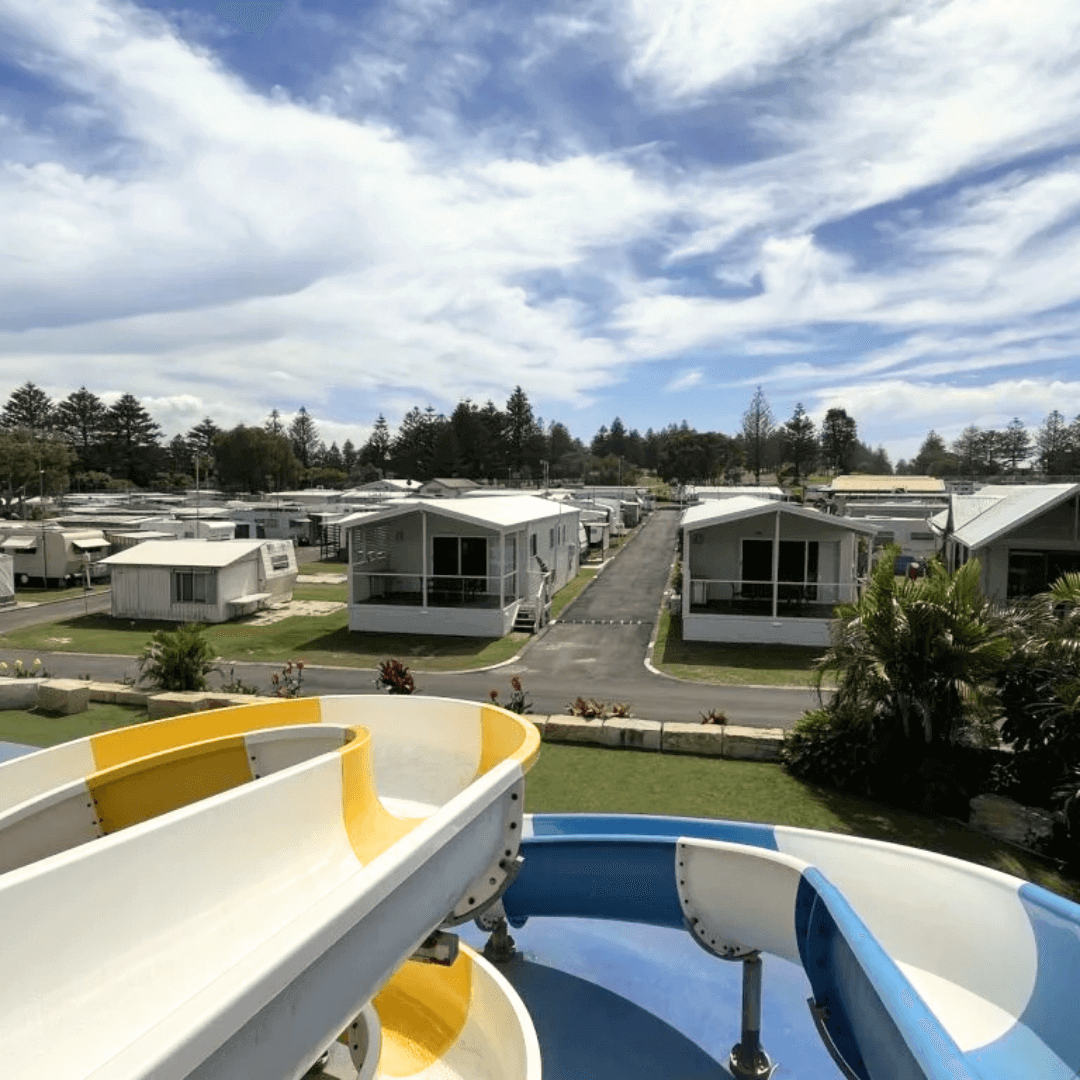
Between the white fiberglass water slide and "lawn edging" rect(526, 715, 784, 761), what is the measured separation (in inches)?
263

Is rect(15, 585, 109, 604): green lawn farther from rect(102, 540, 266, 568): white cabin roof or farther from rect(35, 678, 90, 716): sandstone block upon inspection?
rect(35, 678, 90, 716): sandstone block

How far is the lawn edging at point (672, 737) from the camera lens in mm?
12125

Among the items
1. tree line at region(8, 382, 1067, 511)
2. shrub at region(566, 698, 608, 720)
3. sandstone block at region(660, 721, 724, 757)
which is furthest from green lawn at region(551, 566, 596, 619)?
tree line at region(8, 382, 1067, 511)

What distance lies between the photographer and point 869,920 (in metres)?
6.22

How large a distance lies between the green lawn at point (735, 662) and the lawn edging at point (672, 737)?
5439 millimetres

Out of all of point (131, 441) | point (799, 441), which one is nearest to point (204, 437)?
point (131, 441)

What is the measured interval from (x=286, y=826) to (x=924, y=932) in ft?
15.1

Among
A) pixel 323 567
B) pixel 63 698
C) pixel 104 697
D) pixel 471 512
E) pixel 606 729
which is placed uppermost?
pixel 471 512

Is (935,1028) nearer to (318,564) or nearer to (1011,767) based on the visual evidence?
(1011,767)

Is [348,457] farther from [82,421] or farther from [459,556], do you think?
[459,556]

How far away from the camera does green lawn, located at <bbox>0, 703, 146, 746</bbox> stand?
43.8 ft

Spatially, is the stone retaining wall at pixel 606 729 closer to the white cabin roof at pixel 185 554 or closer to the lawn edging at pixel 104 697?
the lawn edging at pixel 104 697

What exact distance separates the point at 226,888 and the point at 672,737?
30.3 ft

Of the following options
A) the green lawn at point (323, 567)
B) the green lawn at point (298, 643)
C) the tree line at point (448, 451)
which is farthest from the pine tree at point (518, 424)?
the green lawn at point (298, 643)
